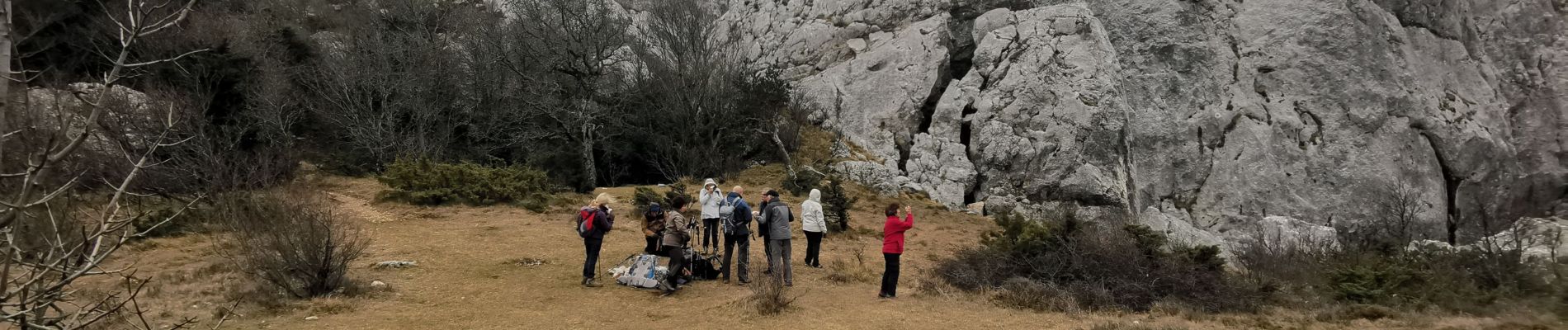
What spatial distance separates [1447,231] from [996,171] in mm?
14144

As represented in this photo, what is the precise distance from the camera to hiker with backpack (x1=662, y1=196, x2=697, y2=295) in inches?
312

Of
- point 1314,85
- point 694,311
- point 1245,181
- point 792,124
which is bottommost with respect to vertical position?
point 694,311

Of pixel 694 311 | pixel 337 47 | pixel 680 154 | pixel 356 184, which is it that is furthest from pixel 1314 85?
pixel 337 47

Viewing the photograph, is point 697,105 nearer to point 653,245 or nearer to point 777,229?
point 653,245

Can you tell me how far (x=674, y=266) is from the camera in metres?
8.12

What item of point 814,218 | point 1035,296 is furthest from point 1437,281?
point 814,218

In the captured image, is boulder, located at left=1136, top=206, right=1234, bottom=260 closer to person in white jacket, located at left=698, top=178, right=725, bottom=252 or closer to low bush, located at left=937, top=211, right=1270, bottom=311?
low bush, located at left=937, top=211, right=1270, bottom=311

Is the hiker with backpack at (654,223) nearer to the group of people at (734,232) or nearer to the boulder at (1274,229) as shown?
the group of people at (734,232)

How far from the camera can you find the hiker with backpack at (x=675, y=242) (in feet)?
26.0

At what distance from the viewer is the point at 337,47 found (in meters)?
23.3

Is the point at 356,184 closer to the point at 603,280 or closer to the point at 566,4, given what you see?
the point at 566,4

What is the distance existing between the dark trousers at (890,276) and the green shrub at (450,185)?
9.84 m

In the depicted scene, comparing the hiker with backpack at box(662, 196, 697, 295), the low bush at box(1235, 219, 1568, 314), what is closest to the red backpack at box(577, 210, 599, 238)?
the hiker with backpack at box(662, 196, 697, 295)

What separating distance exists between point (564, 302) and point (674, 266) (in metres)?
1.26
